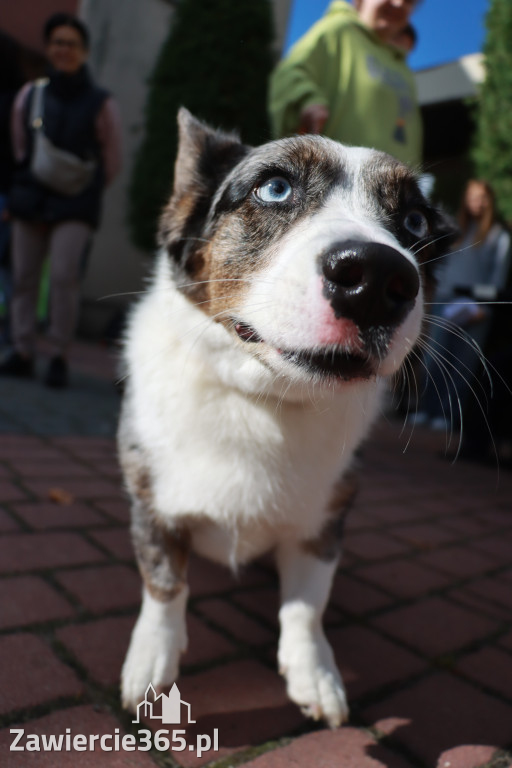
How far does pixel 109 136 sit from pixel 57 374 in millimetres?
1727

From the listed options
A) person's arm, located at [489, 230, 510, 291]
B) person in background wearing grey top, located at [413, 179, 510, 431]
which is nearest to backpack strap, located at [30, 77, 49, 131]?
person in background wearing grey top, located at [413, 179, 510, 431]

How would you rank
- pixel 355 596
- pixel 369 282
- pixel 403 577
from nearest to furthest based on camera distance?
pixel 369 282 < pixel 355 596 < pixel 403 577

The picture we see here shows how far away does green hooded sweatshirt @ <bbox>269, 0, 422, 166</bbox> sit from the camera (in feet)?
8.47

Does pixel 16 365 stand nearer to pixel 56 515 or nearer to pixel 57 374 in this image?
pixel 57 374

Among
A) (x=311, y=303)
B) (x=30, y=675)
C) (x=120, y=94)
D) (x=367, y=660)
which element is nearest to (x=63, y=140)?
(x=311, y=303)

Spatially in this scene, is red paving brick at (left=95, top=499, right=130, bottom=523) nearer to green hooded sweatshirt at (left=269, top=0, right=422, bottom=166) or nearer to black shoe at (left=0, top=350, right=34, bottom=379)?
green hooded sweatshirt at (left=269, top=0, right=422, bottom=166)

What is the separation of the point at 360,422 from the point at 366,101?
65.4 inches

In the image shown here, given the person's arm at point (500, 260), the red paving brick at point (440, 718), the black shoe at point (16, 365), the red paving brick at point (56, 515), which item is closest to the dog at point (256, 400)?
the red paving brick at point (440, 718)

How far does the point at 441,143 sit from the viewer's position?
9.73 meters

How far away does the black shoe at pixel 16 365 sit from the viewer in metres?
4.39

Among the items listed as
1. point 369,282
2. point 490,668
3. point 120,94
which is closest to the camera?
point 369,282

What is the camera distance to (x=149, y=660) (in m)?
1.42

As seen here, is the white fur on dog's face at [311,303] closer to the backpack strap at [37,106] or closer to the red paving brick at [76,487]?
the red paving brick at [76,487]

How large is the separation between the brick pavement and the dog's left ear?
1.07m
